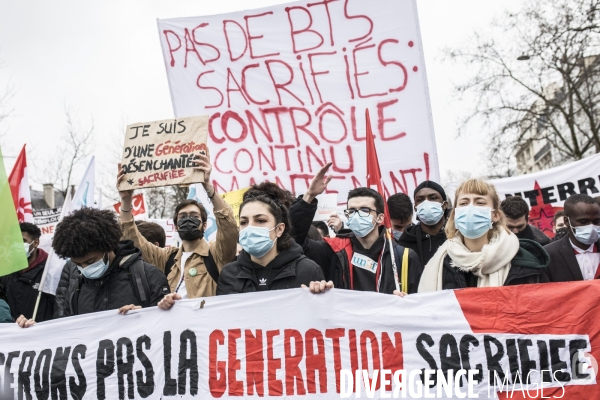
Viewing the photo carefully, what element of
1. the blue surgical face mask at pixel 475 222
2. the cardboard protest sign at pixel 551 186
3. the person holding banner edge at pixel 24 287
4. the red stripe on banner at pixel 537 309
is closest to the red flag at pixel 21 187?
the person holding banner edge at pixel 24 287

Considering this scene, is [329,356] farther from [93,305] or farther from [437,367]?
[93,305]

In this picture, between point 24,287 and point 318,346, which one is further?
point 24,287

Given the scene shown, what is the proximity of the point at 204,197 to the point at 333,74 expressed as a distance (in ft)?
5.48

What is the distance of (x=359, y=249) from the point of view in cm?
382

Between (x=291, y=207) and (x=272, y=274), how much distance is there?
0.60m

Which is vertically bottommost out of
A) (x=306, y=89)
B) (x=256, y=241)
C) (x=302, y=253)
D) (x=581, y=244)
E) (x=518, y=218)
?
(x=581, y=244)

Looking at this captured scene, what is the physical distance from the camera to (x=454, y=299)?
10.6ft

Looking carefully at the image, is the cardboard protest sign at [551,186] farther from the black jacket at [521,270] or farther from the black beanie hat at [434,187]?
the black jacket at [521,270]

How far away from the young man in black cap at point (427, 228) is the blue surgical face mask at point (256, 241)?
1376 mm

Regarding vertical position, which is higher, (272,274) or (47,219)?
(47,219)

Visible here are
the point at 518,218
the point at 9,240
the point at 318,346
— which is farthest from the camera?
the point at 518,218

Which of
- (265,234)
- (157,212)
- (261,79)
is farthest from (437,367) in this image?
(157,212)

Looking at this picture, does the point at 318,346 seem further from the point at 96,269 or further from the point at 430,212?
the point at 430,212

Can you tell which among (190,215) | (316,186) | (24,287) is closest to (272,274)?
(316,186)
